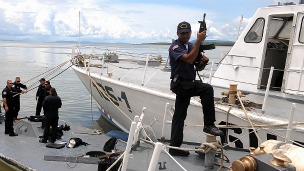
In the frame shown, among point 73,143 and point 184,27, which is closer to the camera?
point 184,27

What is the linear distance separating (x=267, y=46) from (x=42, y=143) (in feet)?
19.4

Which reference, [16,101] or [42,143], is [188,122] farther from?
[16,101]

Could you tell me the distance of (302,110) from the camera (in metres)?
6.27

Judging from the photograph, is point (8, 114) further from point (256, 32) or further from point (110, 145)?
point (256, 32)

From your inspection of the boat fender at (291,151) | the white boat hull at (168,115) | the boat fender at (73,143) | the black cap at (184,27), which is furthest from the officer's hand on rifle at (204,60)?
the boat fender at (73,143)

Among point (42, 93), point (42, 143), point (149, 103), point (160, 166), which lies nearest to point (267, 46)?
point (149, 103)

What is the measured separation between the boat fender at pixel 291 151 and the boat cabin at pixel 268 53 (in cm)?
357

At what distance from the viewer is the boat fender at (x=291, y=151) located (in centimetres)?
302

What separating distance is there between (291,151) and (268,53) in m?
5.41

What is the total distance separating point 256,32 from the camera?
25.7 feet

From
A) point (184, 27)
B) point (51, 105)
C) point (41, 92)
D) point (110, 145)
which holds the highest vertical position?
point (184, 27)

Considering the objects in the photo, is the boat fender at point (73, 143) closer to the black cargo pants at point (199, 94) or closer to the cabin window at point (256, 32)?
the black cargo pants at point (199, 94)

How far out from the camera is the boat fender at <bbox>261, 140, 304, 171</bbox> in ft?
9.90

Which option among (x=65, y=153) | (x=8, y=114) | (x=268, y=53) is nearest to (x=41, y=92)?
(x=8, y=114)
